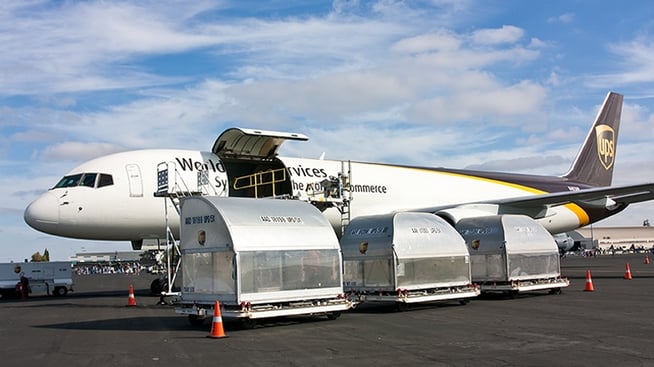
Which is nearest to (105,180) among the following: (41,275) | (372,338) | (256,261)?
(256,261)

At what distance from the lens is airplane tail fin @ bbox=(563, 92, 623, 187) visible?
117 ft

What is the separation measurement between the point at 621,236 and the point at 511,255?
117 metres

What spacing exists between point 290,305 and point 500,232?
25.9 ft

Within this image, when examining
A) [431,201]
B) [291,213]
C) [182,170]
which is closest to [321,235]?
[291,213]

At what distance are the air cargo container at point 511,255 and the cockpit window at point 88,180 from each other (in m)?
11.1

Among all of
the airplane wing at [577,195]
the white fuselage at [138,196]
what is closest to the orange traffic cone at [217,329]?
the white fuselage at [138,196]

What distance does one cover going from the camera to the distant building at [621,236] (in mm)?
119625

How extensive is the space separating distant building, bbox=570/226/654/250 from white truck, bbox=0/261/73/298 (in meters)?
105

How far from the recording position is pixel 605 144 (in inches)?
1428

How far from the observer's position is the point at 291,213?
13.9m

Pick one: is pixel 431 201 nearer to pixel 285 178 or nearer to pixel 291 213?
pixel 285 178

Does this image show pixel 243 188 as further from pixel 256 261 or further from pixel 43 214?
pixel 256 261

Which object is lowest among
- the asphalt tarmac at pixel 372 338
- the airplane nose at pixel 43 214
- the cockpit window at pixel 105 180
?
the asphalt tarmac at pixel 372 338

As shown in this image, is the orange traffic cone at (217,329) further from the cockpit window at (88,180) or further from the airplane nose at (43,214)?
the cockpit window at (88,180)
